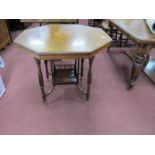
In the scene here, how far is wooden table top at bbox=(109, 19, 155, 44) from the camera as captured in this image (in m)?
1.50

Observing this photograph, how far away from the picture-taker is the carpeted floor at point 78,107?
148 cm

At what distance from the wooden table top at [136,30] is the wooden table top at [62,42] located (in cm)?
35

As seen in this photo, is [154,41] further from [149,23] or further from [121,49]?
[121,49]

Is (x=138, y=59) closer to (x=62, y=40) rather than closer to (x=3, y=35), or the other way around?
(x=62, y=40)

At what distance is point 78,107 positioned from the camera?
170cm

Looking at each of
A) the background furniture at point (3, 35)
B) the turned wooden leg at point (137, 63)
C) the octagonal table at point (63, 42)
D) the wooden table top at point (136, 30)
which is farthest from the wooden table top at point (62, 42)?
the background furniture at point (3, 35)

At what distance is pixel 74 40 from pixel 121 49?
182 centimetres

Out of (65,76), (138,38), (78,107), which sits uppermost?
(138,38)

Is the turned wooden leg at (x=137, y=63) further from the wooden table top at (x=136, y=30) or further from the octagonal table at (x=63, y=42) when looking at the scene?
the octagonal table at (x=63, y=42)

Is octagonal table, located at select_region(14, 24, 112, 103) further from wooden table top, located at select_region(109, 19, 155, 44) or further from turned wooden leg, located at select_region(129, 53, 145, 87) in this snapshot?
turned wooden leg, located at select_region(129, 53, 145, 87)

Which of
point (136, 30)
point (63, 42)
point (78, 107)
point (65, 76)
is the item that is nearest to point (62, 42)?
point (63, 42)

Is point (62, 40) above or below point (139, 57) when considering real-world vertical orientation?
above

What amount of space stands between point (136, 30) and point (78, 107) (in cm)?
106

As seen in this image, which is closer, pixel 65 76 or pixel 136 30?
pixel 136 30
